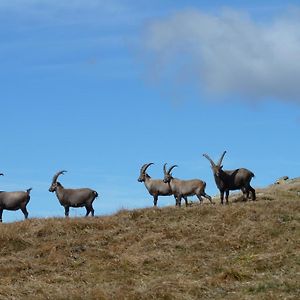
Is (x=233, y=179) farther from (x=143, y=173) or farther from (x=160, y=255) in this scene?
(x=160, y=255)

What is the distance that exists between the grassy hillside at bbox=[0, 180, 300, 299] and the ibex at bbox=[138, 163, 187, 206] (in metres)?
9.08

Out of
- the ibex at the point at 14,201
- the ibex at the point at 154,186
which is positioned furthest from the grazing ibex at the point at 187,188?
the ibex at the point at 14,201

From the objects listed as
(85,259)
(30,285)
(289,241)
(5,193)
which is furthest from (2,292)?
(5,193)

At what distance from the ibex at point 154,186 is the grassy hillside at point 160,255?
908 cm

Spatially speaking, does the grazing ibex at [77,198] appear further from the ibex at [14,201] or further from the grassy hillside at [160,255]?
the grassy hillside at [160,255]

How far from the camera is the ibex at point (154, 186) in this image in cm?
3972

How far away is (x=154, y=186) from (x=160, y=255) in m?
16.2

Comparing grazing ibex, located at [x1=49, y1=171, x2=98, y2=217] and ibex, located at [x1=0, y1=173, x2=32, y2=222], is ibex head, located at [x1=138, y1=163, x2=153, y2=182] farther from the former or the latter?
ibex, located at [x1=0, y1=173, x2=32, y2=222]

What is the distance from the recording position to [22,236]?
2742 cm

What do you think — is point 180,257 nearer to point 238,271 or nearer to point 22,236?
point 238,271

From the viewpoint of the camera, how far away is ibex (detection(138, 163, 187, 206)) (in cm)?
3972

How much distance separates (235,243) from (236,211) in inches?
135

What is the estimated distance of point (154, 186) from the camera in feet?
132

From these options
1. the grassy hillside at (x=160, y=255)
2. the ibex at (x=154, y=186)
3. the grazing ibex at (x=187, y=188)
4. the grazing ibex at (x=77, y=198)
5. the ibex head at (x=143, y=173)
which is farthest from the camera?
the ibex head at (x=143, y=173)
